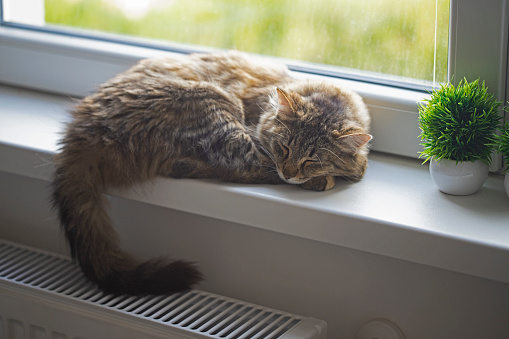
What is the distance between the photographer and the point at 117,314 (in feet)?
4.13

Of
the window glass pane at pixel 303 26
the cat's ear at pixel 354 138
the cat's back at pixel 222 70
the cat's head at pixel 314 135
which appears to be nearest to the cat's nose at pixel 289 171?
the cat's head at pixel 314 135

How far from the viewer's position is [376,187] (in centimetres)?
134

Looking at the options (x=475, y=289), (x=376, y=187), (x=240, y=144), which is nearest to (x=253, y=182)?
(x=240, y=144)

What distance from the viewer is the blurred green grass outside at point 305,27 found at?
1.43m

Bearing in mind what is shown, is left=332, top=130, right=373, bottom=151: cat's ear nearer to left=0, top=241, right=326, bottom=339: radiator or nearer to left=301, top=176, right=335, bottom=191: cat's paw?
left=301, top=176, right=335, bottom=191: cat's paw

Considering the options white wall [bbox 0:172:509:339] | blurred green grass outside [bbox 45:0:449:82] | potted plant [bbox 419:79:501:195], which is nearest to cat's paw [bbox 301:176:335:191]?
white wall [bbox 0:172:509:339]

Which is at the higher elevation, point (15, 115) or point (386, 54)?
point (386, 54)

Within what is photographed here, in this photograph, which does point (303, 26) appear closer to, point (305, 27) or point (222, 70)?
point (305, 27)

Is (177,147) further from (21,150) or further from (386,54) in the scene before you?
(386,54)

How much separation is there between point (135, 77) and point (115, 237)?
1.35 feet

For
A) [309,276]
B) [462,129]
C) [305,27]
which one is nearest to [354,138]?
[462,129]

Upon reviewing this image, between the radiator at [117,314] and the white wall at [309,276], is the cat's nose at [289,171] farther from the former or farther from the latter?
the radiator at [117,314]

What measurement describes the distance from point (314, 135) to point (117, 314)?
0.59 metres

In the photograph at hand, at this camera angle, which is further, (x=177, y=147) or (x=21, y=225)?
Result: (x=21, y=225)
